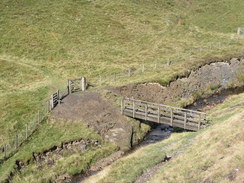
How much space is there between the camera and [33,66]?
52562 millimetres

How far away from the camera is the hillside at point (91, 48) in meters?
31.4

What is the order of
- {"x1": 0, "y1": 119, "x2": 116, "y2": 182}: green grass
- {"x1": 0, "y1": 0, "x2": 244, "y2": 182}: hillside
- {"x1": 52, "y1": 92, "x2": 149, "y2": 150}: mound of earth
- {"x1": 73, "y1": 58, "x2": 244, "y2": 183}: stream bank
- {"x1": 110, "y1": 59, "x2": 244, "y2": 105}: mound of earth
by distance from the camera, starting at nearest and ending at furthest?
{"x1": 0, "y1": 119, "x2": 116, "y2": 182}: green grass → {"x1": 52, "y1": 92, "x2": 149, "y2": 150}: mound of earth → {"x1": 0, "y1": 0, "x2": 244, "y2": 182}: hillside → {"x1": 73, "y1": 58, "x2": 244, "y2": 183}: stream bank → {"x1": 110, "y1": 59, "x2": 244, "y2": 105}: mound of earth

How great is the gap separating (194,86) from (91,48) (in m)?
25.4

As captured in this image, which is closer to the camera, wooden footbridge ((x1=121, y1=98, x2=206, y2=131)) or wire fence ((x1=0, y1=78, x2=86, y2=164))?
wire fence ((x1=0, y1=78, x2=86, y2=164))

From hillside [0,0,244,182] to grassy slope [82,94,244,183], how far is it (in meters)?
3.81

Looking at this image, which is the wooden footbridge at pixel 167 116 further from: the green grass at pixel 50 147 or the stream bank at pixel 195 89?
the green grass at pixel 50 147

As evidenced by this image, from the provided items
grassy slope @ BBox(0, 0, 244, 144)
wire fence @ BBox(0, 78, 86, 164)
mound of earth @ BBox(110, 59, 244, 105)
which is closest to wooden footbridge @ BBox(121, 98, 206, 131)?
mound of earth @ BBox(110, 59, 244, 105)

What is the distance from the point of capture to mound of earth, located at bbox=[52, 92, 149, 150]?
101 ft

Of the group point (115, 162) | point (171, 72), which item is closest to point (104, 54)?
point (171, 72)

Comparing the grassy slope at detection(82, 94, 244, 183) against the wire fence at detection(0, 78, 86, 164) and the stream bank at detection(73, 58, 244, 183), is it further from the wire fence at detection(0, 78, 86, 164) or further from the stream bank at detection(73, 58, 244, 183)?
the wire fence at detection(0, 78, 86, 164)

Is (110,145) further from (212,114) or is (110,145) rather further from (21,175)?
(212,114)

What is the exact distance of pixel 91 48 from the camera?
204ft

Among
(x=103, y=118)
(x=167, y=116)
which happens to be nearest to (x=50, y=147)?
(x=103, y=118)

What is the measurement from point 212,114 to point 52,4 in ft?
188
